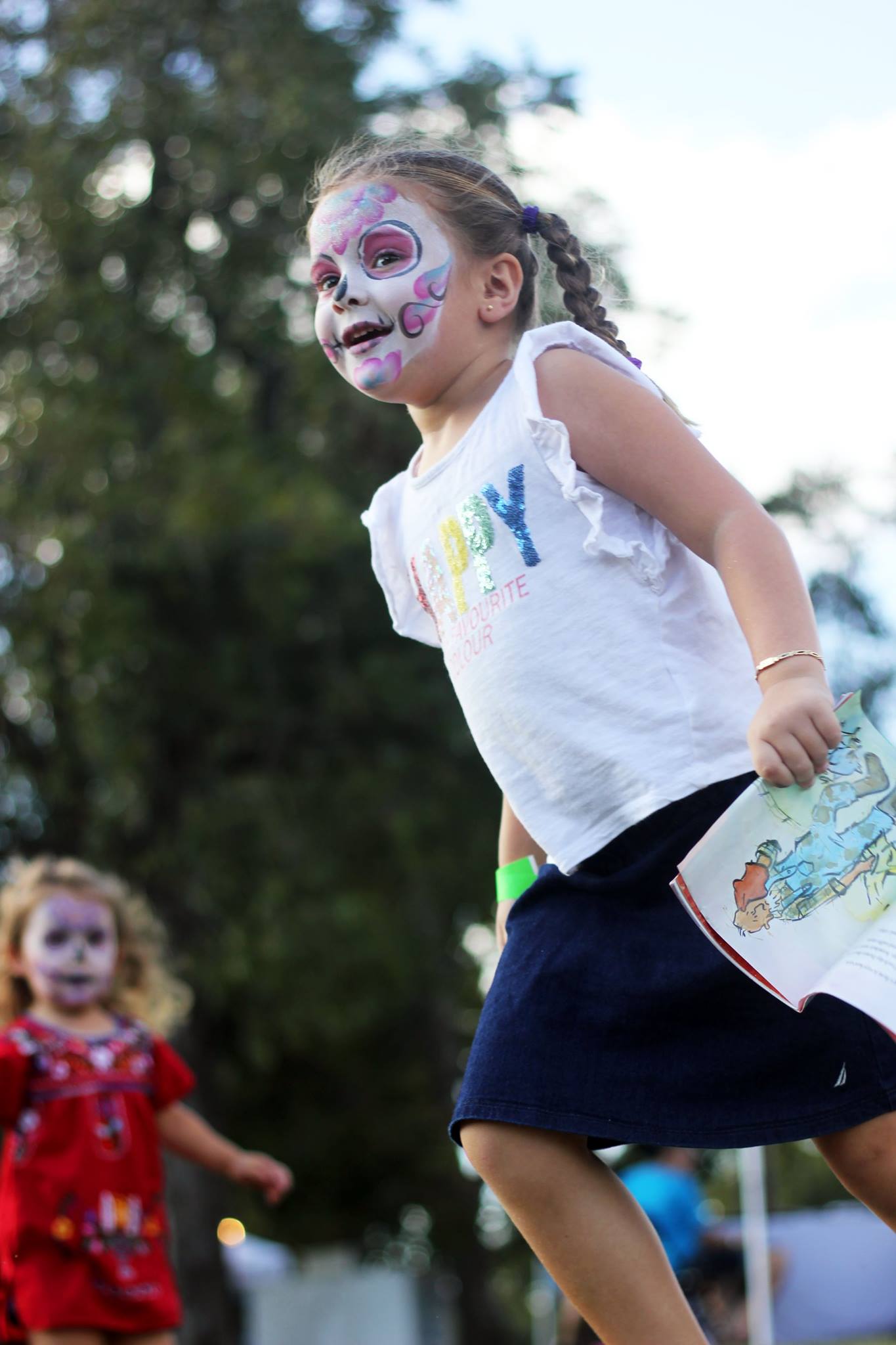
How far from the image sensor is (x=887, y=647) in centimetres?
1107

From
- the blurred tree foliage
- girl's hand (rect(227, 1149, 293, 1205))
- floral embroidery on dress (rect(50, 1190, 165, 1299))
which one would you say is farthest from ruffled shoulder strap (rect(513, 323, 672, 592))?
the blurred tree foliage

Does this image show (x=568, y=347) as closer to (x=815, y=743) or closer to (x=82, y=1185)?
(x=815, y=743)

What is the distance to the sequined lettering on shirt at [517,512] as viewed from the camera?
2098mm

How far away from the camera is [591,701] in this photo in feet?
6.65

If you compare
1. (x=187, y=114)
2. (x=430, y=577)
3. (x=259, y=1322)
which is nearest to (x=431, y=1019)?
(x=259, y=1322)

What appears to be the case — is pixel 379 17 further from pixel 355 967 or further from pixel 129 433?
pixel 355 967

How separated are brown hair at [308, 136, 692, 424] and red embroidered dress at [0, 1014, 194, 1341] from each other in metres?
2.64

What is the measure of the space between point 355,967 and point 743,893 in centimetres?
1039

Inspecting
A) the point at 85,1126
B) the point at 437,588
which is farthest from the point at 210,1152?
the point at 437,588

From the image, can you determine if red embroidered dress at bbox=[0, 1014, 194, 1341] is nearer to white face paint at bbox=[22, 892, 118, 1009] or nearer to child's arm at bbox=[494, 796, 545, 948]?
white face paint at bbox=[22, 892, 118, 1009]

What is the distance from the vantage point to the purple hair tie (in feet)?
8.04

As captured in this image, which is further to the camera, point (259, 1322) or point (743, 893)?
point (259, 1322)

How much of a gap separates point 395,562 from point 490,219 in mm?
554

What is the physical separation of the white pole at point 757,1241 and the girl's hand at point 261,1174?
3.53m
